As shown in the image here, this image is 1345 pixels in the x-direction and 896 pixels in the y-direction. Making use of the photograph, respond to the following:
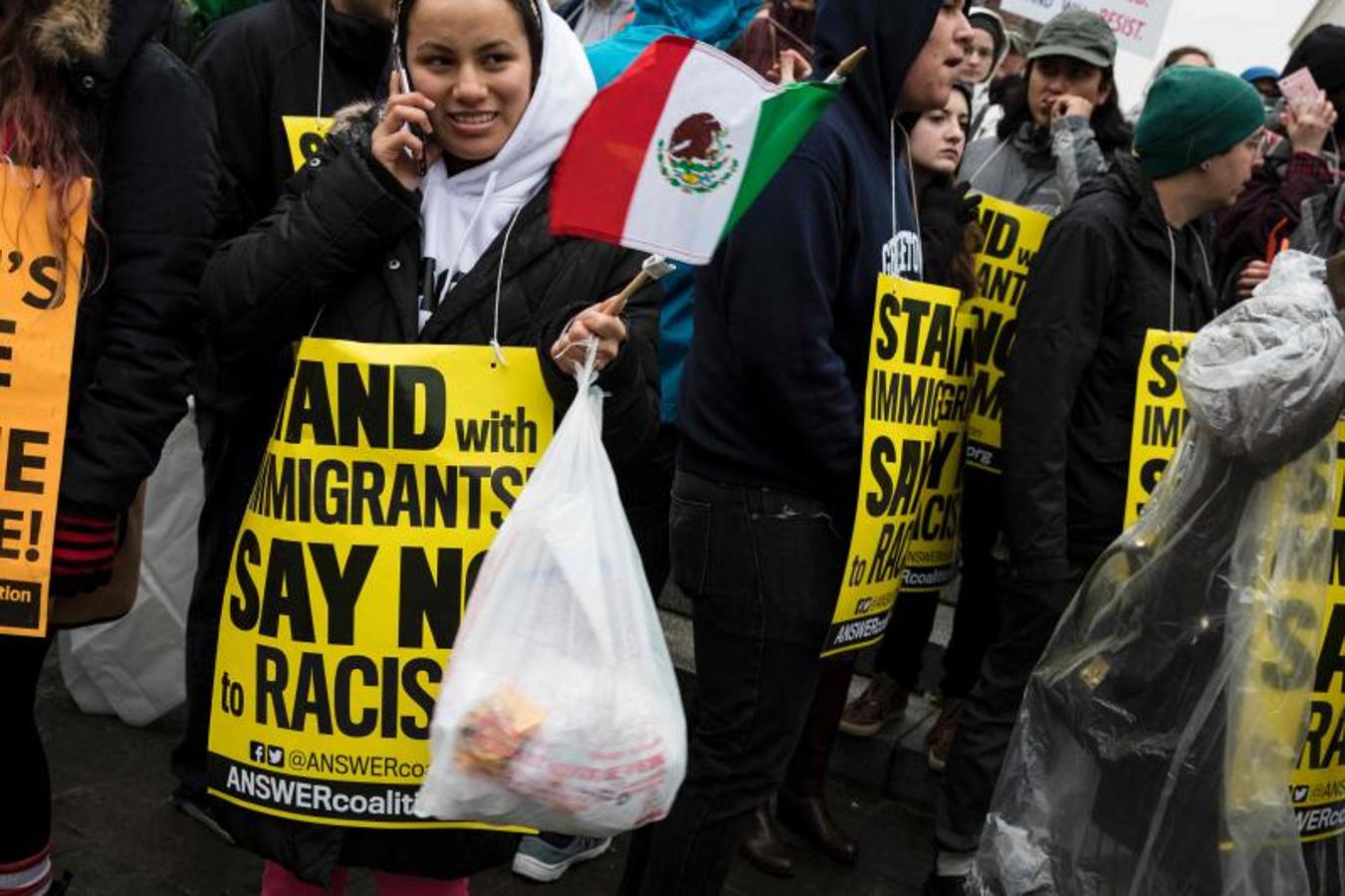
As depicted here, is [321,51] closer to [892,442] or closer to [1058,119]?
[892,442]

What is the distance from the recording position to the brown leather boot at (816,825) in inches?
160

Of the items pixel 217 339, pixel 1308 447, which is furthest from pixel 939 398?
pixel 217 339

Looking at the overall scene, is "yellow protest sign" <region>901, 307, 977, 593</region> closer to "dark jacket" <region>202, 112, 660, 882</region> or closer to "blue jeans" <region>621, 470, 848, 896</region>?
"blue jeans" <region>621, 470, 848, 896</region>

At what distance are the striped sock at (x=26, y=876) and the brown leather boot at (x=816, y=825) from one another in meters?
2.00

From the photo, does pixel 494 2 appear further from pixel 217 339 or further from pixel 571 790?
pixel 571 790

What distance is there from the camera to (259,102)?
10.7 ft

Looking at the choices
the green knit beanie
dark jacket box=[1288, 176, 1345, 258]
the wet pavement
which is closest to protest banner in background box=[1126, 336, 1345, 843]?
the green knit beanie

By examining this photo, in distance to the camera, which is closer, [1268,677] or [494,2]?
[494,2]

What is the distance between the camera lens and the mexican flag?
7.19 ft

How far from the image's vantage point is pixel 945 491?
3.62 m

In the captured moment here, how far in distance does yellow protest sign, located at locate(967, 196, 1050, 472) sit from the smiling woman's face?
1918 millimetres

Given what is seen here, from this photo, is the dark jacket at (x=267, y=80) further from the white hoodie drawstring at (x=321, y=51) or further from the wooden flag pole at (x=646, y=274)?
the wooden flag pole at (x=646, y=274)

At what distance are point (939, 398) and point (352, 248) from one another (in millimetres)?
1571

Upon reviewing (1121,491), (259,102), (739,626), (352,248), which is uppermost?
(259,102)
